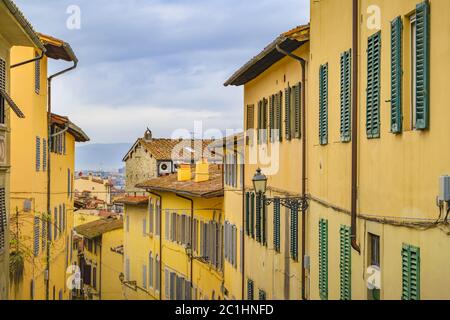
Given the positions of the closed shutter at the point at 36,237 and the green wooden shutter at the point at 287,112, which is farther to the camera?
the closed shutter at the point at 36,237

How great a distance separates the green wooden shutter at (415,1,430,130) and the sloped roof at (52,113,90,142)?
2389 cm

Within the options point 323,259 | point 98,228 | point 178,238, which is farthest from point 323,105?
point 98,228

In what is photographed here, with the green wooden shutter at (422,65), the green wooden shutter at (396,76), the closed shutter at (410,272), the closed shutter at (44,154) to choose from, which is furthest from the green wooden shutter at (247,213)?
the green wooden shutter at (422,65)

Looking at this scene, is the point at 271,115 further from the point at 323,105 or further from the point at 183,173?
the point at 183,173

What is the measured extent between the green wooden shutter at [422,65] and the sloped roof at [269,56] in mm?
8184

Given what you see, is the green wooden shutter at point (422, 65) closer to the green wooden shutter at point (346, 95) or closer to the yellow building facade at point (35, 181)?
the green wooden shutter at point (346, 95)

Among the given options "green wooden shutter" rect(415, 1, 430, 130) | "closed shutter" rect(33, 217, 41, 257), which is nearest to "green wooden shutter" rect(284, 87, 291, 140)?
"closed shutter" rect(33, 217, 41, 257)

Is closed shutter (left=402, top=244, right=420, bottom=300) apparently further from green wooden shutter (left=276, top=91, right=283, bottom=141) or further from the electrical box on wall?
green wooden shutter (left=276, top=91, right=283, bottom=141)

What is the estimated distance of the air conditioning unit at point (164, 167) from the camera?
61375 millimetres

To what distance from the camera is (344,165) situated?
14422 millimetres

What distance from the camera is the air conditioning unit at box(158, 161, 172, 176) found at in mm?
61375

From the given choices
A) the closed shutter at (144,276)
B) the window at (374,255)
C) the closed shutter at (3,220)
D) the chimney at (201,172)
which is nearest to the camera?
the window at (374,255)

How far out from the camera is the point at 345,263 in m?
14.3
